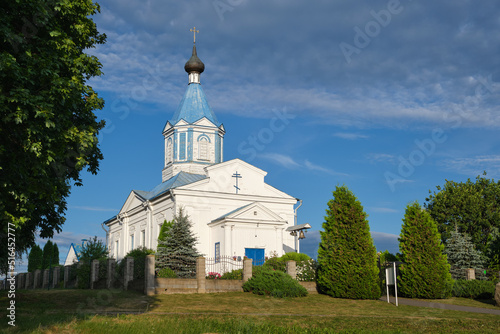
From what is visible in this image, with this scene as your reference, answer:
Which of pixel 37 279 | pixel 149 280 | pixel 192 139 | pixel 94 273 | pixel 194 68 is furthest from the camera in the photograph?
pixel 194 68

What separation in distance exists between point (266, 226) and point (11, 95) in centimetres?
2212

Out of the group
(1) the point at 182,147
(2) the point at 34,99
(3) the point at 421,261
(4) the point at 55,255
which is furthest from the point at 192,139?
(2) the point at 34,99

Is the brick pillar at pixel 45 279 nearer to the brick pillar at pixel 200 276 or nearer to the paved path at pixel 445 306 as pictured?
the brick pillar at pixel 200 276

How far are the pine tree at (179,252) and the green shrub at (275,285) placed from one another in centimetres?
359

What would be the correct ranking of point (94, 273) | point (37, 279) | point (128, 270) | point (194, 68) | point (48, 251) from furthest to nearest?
point (48, 251) < point (194, 68) < point (37, 279) < point (94, 273) < point (128, 270)

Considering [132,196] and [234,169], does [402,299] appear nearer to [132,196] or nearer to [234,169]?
[234,169]

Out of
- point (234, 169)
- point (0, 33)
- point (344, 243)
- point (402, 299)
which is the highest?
point (234, 169)

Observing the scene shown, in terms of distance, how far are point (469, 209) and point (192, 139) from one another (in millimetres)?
21956

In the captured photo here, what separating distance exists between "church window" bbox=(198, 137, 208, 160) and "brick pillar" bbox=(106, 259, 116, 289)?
44.3 ft

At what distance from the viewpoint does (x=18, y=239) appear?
45.6ft

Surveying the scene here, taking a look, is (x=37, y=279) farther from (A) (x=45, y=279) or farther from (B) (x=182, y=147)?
(B) (x=182, y=147)

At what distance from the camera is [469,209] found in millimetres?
36219

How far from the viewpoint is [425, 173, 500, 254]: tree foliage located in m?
36.0

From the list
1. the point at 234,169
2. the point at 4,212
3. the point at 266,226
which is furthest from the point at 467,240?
the point at 4,212
